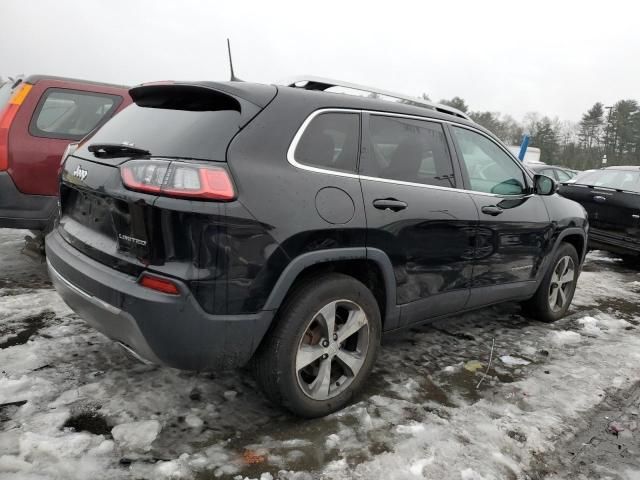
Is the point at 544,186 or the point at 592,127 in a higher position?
the point at 592,127

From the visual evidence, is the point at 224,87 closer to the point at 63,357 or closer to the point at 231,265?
the point at 231,265

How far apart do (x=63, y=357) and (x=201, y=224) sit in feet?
5.61

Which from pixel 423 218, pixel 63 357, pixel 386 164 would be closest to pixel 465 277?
pixel 423 218

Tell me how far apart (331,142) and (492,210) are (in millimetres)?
1497

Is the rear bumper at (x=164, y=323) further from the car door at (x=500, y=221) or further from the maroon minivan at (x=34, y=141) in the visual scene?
the maroon minivan at (x=34, y=141)

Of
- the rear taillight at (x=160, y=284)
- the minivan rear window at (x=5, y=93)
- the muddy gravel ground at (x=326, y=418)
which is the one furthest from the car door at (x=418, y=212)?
the minivan rear window at (x=5, y=93)

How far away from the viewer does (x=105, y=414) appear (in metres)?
2.50

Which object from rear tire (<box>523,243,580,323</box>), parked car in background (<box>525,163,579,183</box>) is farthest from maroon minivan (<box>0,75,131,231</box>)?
parked car in background (<box>525,163,579,183</box>)

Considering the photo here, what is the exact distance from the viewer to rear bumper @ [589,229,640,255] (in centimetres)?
673

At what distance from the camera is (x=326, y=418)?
2635mm

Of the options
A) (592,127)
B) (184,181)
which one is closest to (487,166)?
(184,181)

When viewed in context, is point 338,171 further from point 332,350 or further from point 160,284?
point 160,284

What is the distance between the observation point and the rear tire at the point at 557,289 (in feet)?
14.3

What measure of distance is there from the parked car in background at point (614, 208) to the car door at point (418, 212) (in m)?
4.77
